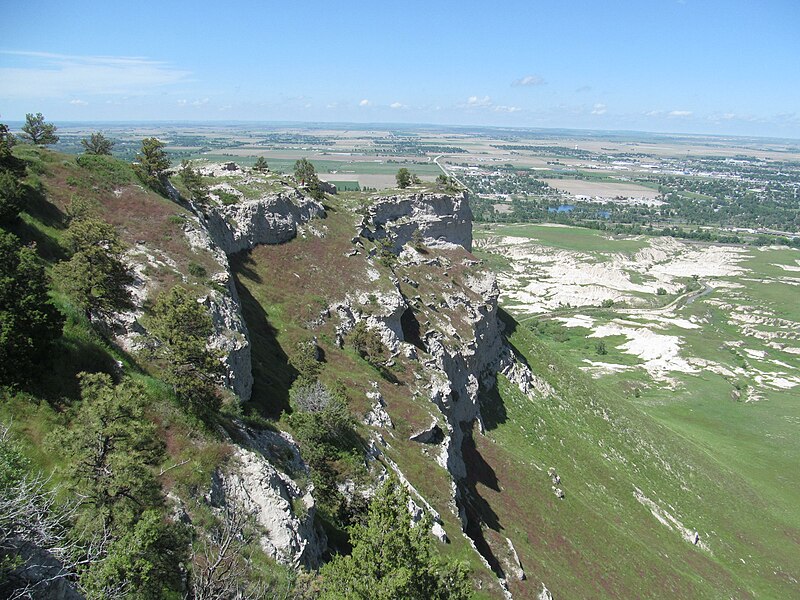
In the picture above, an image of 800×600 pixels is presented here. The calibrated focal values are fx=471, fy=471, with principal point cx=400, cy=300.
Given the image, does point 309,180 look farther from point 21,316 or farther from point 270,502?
point 270,502

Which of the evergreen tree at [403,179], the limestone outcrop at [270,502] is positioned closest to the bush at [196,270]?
the limestone outcrop at [270,502]

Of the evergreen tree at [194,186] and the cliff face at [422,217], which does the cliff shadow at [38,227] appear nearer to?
the evergreen tree at [194,186]

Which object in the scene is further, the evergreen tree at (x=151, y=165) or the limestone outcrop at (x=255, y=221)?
the limestone outcrop at (x=255, y=221)

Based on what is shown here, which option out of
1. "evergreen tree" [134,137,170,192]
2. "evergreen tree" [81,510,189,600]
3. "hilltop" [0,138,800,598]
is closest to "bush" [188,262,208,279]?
"hilltop" [0,138,800,598]

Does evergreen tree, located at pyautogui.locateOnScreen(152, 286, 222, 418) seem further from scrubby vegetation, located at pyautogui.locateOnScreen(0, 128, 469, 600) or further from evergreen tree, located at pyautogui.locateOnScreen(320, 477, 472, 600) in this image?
evergreen tree, located at pyautogui.locateOnScreen(320, 477, 472, 600)

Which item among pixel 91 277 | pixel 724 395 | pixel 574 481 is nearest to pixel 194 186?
pixel 91 277

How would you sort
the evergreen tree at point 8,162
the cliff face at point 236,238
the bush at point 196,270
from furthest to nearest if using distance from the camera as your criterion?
the bush at point 196,270 < the evergreen tree at point 8,162 < the cliff face at point 236,238
